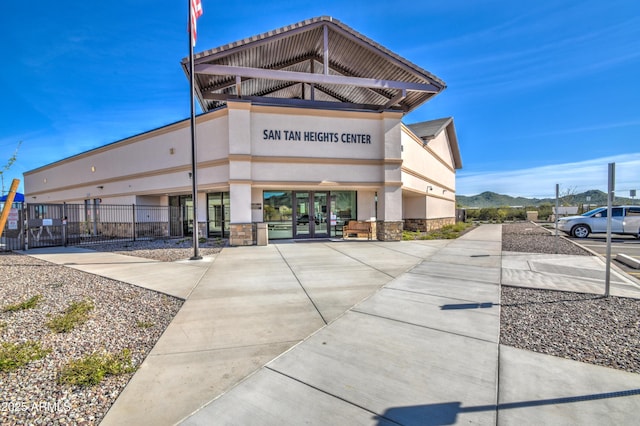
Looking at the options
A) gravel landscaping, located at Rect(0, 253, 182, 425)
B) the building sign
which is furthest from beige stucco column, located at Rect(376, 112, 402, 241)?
gravel landscaping, located at Rect(0, 253, 182, 425)

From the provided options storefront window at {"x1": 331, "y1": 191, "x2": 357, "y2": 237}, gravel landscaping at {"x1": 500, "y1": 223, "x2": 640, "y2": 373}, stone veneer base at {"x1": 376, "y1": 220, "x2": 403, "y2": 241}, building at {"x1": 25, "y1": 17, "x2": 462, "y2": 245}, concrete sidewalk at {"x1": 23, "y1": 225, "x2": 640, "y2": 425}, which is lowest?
gravel landscaping at {"x1": 500, "y1": 223, "x2": 640, "y2": 373}

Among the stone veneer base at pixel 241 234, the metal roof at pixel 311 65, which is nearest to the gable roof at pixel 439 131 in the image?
the metal roof at pixel 311 65

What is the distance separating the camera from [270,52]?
1432cm

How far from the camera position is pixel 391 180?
15227 mm

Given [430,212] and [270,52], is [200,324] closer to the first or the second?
[270,52]

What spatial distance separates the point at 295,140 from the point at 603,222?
18147 millimetres

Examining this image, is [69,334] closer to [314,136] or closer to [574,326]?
[574,326]

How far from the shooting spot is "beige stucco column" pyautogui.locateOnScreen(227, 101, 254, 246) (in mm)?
13602

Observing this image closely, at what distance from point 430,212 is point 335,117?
12.8 meters

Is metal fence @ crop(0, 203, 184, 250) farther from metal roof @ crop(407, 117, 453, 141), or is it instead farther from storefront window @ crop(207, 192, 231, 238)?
metal roof @ crop(407, 117, 453, 141)

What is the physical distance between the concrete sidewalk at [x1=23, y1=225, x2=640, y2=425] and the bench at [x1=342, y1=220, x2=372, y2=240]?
9493 millimetres

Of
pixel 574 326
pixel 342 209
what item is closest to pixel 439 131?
pixel 342 209

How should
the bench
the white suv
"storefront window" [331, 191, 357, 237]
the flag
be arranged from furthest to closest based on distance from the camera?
Result: "storefront window" [331, 191, 357, 237], the bench, the white suv, the flag

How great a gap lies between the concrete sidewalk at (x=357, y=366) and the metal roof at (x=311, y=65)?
10485 mm
